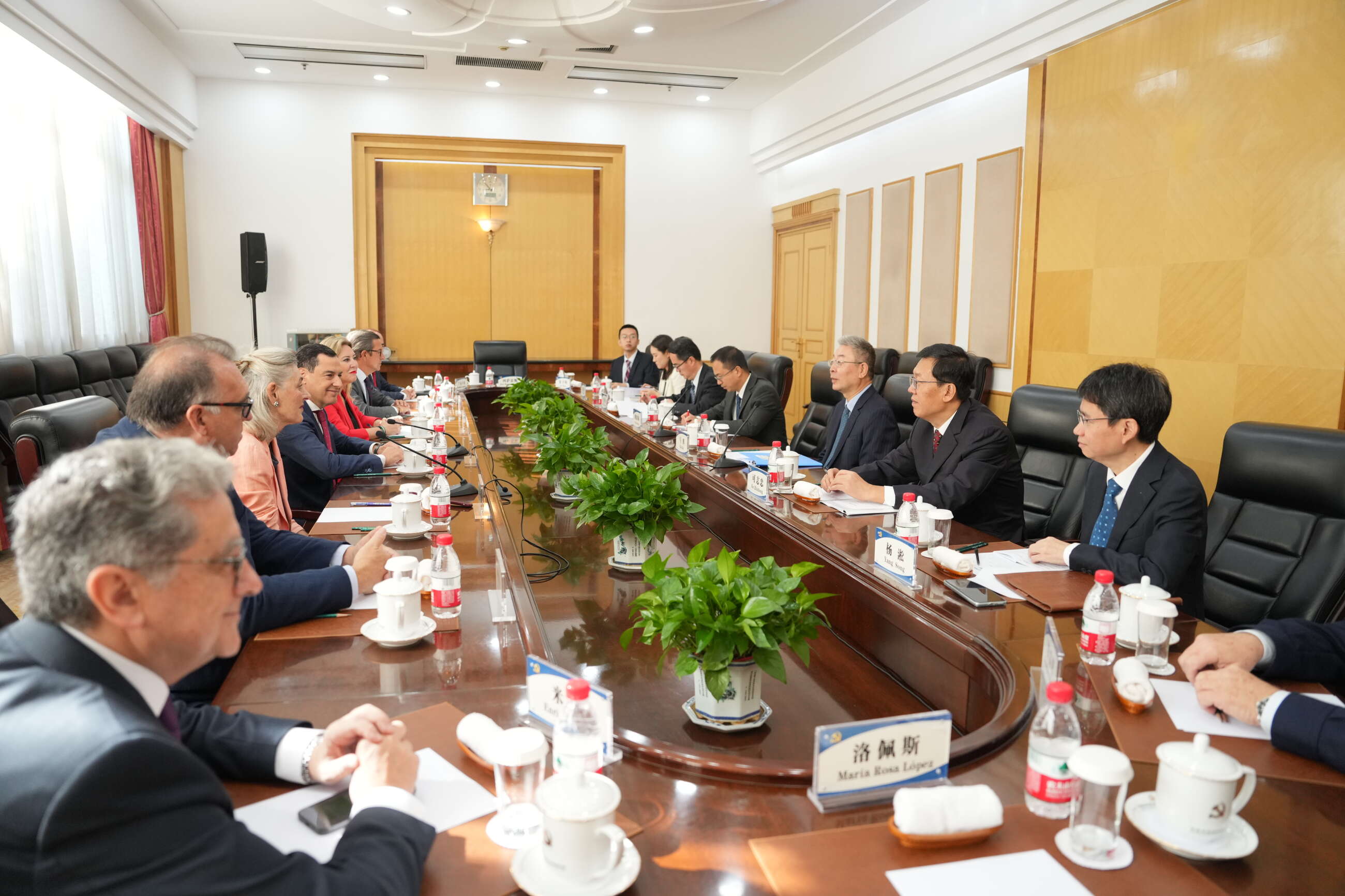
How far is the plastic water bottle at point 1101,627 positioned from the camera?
1.42 meters

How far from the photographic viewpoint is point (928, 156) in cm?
625

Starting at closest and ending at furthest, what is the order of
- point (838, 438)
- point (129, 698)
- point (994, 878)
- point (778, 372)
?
point (129, 698) < point (994, 878) < point (838, 438) < point (778, 372)

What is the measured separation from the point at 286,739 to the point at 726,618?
1.99 feet

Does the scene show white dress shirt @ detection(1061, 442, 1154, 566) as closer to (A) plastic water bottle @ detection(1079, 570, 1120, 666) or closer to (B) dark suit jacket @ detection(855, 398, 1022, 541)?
(B) dark suit jacket @ detection(855, 398, 1022, 541)

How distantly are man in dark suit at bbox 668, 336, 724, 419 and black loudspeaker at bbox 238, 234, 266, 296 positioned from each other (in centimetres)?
418

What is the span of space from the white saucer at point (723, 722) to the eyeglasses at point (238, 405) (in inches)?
43.7

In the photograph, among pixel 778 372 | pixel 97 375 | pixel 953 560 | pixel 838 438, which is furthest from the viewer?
pixel 97 375

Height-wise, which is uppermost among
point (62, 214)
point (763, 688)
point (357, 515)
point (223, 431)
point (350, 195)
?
point (350, 195)

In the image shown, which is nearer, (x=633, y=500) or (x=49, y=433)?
(x=49, y=433)

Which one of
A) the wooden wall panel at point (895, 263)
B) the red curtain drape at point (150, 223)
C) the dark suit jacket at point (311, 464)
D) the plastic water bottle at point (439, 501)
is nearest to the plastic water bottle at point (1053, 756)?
the plastic water bottle at point (439, 501)

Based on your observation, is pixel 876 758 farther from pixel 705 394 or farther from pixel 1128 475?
pixel 705 394

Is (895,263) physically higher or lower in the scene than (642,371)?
higher

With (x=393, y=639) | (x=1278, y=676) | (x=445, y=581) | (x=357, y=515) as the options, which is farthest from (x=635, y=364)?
(x=1278, y=676)

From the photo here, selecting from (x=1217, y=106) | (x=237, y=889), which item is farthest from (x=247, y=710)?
(x=1217, y=106)
